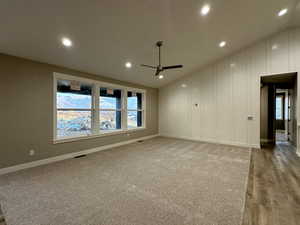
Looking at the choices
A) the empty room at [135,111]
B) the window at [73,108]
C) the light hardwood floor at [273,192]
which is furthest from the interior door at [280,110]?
the window at [73,108]

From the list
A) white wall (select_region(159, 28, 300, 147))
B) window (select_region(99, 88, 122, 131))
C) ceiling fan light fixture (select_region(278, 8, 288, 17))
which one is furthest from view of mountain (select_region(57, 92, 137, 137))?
ceiling fan light fixture (select_region(278, 8, 288, 17))

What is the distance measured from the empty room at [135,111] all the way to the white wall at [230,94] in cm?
4

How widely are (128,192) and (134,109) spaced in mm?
4535

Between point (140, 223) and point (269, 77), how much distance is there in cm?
637

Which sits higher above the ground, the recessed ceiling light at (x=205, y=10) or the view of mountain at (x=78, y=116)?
the recessed ceiling light at (x=205, y=10)

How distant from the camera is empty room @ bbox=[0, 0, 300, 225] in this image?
2.13m

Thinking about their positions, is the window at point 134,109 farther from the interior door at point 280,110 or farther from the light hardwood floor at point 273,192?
the interior door at point 280,110

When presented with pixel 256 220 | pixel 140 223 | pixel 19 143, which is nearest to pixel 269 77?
pixel 256 220

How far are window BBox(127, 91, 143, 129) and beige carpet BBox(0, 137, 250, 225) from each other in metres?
2.71

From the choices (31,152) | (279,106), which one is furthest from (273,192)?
(279,106)

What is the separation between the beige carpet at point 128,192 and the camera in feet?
6.06

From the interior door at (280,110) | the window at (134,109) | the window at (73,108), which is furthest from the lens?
the interior door at (280,110)

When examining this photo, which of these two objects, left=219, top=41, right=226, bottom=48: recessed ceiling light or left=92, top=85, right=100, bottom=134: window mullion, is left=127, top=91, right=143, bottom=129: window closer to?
left=92, top=85, right=100, bottom=134: window mullion

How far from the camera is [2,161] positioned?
10.3 ft
